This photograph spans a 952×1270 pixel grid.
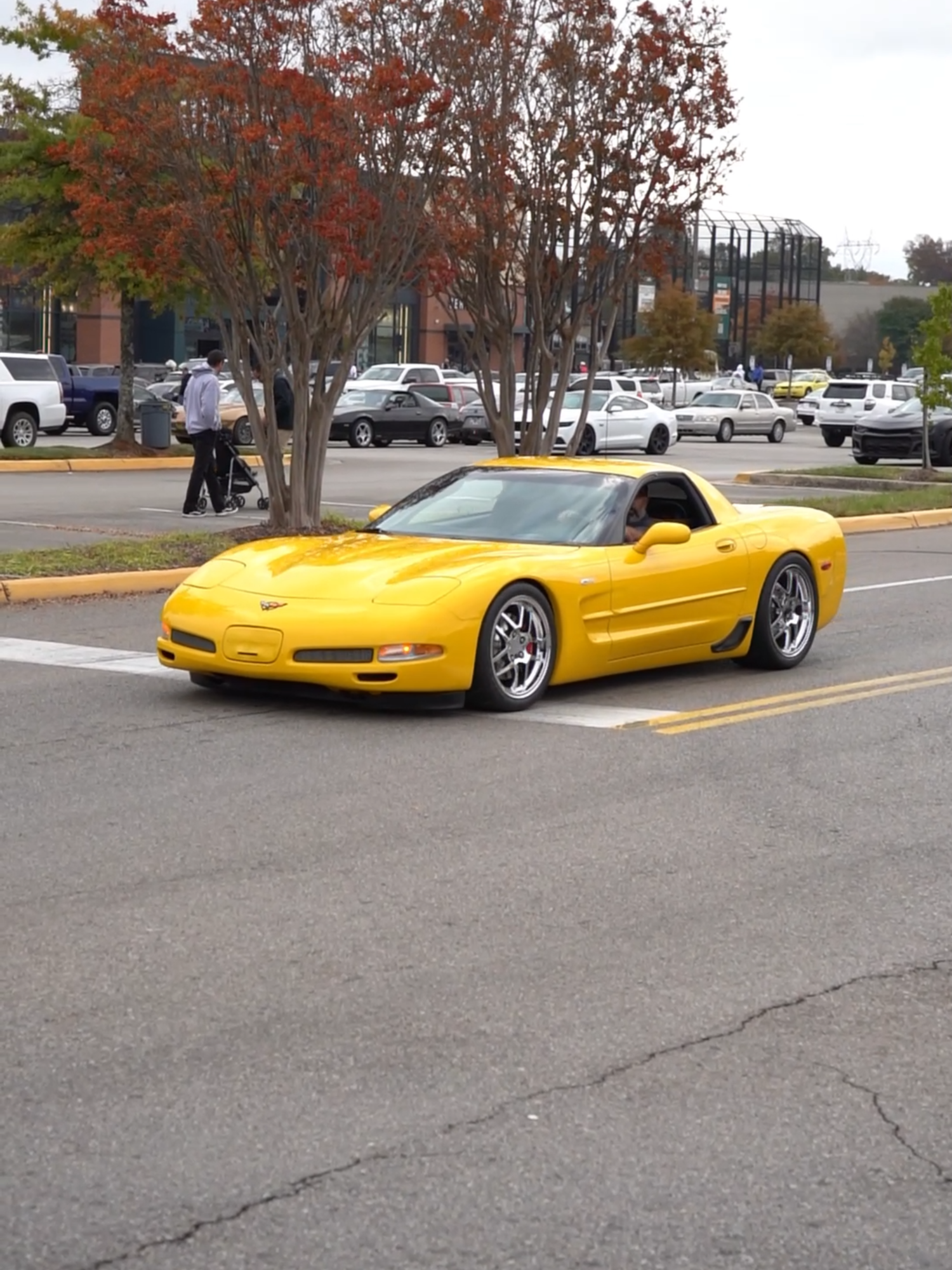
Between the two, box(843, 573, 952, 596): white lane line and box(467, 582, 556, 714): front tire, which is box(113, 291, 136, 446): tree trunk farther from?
box(467, 582, 556, 714): front tire

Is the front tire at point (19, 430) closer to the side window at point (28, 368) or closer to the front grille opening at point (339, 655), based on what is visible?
the side window at point (28, 368)

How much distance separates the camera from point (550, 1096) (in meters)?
4.58

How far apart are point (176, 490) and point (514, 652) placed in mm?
18170

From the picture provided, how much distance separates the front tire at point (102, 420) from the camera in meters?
41.7

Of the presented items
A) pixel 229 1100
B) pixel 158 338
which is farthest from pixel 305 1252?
pixel 158 338

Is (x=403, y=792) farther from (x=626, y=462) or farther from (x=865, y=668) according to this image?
(x=865, y=668)

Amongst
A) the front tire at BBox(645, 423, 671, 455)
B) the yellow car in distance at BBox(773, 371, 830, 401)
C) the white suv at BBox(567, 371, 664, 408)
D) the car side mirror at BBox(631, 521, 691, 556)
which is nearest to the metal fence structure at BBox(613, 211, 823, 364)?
the yellow car in distance at BBox(773, 371, 830, 401)

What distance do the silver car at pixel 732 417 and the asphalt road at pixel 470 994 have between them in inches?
1719

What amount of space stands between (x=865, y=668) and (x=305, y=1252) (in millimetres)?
8488

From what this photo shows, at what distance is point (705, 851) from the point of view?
7.07 metres

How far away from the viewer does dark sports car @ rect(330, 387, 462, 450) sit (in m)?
43.6

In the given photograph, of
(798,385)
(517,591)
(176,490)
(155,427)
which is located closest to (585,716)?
(517,591)

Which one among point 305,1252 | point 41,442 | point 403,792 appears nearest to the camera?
point 305,1252

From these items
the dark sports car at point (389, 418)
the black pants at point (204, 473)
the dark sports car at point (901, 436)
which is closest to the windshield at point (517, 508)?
the black pants at point (204, 473)
